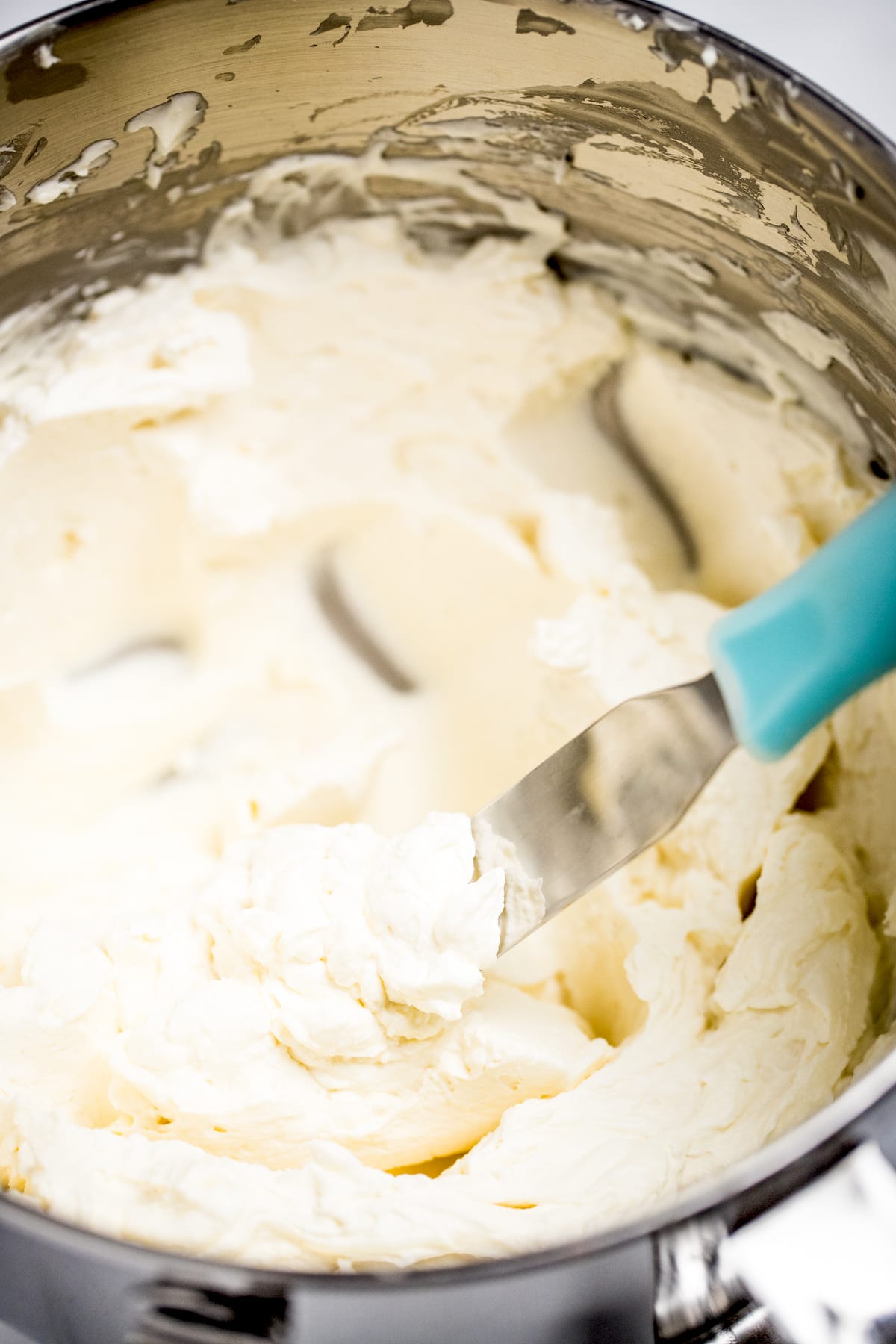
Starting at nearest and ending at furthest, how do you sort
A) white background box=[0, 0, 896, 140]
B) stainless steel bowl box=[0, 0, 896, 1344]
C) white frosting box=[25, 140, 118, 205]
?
stainless steel bowl box=[0, 0, 896, 1344]
white frosting box=[25, 140, 118, 205]
white background box=[0, 0, 896, 140]

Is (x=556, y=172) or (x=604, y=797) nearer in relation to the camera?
(x=604, y=797)

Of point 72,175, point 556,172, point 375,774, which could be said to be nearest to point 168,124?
point 72,175

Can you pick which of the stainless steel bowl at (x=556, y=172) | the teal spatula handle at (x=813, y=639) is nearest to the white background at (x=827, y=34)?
the stainless steel bowl at (x=556, y=172)

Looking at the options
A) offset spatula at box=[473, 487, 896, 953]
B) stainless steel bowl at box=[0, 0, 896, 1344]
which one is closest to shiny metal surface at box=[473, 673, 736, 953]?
offset spatula at box=[473, 487, 896, 953]

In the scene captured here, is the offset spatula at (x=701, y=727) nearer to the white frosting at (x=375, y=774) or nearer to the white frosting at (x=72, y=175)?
the white frosting at (x=375, y=774)

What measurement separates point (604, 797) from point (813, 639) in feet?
0.80

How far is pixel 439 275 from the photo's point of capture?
120 cm

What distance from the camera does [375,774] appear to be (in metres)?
1.22

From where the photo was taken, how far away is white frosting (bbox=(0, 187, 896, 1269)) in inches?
33.6

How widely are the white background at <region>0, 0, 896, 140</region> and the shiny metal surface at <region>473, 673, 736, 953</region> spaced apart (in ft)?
2.38

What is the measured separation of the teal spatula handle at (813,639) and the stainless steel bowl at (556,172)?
26cm

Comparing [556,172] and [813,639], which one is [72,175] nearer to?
[556,172]

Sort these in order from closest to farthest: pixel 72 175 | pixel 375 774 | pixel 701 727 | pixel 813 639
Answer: pixel 813 639
pixel 701 727
pixel 72 175
pixel 375 774

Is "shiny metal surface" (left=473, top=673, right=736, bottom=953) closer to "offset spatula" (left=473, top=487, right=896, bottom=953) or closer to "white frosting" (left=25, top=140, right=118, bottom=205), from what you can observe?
"offset spatula" (left=473, top=487, right=896, bottom=953)
